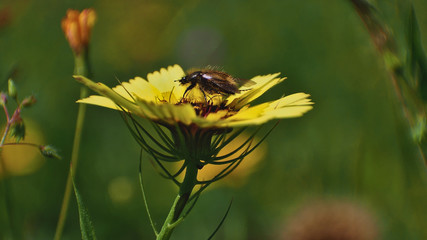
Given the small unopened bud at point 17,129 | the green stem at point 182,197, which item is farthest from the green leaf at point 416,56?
the small unopened bud at point 17,129

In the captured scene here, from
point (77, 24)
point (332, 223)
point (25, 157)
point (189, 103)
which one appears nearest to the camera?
point (189, 103)

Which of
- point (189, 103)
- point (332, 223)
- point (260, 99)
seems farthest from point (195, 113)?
point (260, 99)

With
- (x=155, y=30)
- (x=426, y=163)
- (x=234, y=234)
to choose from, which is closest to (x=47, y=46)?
(x=155, y=30)

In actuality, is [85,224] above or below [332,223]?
above

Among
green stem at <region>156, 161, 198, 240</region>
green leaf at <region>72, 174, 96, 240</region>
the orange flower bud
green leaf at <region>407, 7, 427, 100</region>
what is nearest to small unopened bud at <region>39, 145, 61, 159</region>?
green leaf at <region>72, 174, 96, 240</region>

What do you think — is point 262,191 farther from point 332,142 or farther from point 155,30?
point 155,30

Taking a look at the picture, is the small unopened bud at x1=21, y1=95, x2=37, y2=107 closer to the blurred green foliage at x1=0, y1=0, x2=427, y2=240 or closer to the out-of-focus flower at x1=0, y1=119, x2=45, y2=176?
the blurred green foliage at x1=0, y1=0, x2=427, y2=240

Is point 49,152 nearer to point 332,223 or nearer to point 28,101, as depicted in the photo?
point 28,101

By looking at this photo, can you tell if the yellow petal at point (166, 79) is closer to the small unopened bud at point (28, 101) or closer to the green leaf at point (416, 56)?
the small unopened bud at point (28, 101)
